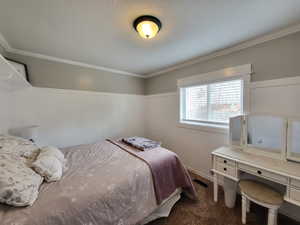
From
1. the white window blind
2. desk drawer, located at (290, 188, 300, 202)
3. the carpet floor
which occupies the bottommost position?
the carpet floor

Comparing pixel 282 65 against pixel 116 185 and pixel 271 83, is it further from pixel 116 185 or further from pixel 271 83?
pixel 116 185

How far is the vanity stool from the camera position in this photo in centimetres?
121

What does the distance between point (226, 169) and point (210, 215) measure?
0.62 metres

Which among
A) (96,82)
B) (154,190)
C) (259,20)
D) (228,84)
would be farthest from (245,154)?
(96,82)

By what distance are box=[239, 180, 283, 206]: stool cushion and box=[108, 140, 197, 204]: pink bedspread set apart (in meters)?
0.66

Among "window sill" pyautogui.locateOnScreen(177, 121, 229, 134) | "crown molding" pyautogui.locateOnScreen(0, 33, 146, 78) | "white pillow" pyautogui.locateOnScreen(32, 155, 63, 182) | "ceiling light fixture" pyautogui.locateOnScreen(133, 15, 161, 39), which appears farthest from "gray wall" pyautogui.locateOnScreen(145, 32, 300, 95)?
"white pillow" pyautogui.locateOnScreen(32, 155, 63, 182)

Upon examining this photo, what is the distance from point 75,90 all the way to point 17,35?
1.12 metres

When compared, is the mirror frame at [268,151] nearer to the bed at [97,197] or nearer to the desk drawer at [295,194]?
the desk drawer at [295,194]

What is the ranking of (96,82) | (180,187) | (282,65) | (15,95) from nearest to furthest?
(282,65) < (180,187) < (15,95) < (96,82)

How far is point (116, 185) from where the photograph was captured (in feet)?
3.80

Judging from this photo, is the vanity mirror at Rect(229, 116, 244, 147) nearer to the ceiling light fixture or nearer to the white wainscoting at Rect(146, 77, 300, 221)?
the white wainscoting at Rect(146, 77, 300, 221)

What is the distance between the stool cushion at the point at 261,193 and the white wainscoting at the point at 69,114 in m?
2.66

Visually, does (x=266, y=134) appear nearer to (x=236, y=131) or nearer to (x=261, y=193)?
(x=236, y=131)

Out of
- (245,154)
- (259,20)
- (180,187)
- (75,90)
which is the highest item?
(259,20)
